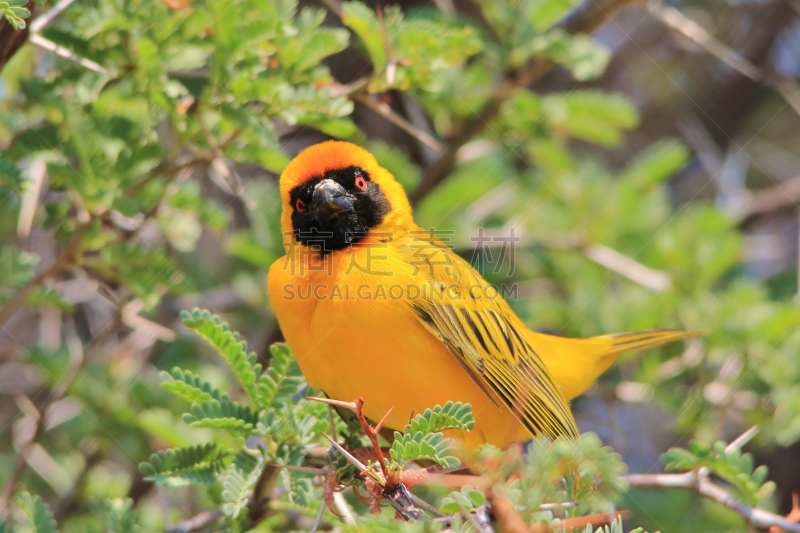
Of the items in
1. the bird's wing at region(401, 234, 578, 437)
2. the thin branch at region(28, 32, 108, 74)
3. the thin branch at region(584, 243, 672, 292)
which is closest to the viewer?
the thin branch at region(28, 32, 108, 74)

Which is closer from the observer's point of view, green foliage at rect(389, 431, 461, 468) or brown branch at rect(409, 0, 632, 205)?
green foliage at rect(389, 431, 461, 468)

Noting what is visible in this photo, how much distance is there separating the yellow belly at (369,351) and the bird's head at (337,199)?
1.09 feet

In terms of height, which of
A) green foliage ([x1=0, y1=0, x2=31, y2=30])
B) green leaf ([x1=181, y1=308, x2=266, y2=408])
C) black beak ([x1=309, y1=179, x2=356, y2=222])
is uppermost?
green foliage ([x1=0, y1=0, x2=31, y2=30])

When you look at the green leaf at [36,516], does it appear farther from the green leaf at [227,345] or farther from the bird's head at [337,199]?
the bird's head at [337,199]

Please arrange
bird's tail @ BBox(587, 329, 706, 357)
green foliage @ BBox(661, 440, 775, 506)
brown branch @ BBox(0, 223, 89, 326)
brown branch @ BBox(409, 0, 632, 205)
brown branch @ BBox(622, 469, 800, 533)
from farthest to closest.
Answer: brown branch @ BBox(409, 0, 632, 205) < bird's tail @ BBox(587, 329, 706, 357) < brown branch @ BBox(0, 223, 89, 326) < brown branch @ BBox(622, 469, 800, 533) < green foliage @ BBox(661, 440, 775, 506)

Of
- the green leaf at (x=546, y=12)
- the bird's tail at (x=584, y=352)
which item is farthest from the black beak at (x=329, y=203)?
the green leaf at (x=546, y=12)

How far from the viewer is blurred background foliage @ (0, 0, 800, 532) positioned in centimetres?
317

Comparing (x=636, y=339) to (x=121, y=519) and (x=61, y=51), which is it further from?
(x=61, y=51)

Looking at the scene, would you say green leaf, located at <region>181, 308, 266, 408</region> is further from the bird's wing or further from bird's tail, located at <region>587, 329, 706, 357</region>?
bird's tail, located at <region>587, 329, 706, 357</region>

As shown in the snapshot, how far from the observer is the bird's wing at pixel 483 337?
10.1 feet

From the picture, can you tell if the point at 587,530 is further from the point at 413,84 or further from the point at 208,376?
the point at 208,376

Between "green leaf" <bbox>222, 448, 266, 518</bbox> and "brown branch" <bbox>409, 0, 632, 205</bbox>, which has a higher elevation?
"brown branch" <bbox>409, 0, 632, 205</bbox>

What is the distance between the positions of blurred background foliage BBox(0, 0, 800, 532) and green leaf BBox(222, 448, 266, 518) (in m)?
0.54

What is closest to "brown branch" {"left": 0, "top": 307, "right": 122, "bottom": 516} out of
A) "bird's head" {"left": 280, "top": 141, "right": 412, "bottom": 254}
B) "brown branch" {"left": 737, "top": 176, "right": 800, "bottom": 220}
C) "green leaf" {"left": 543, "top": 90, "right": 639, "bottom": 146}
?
"bird's head" {"left": 280, "top": 141, "right": 412, "bottom": 254}
